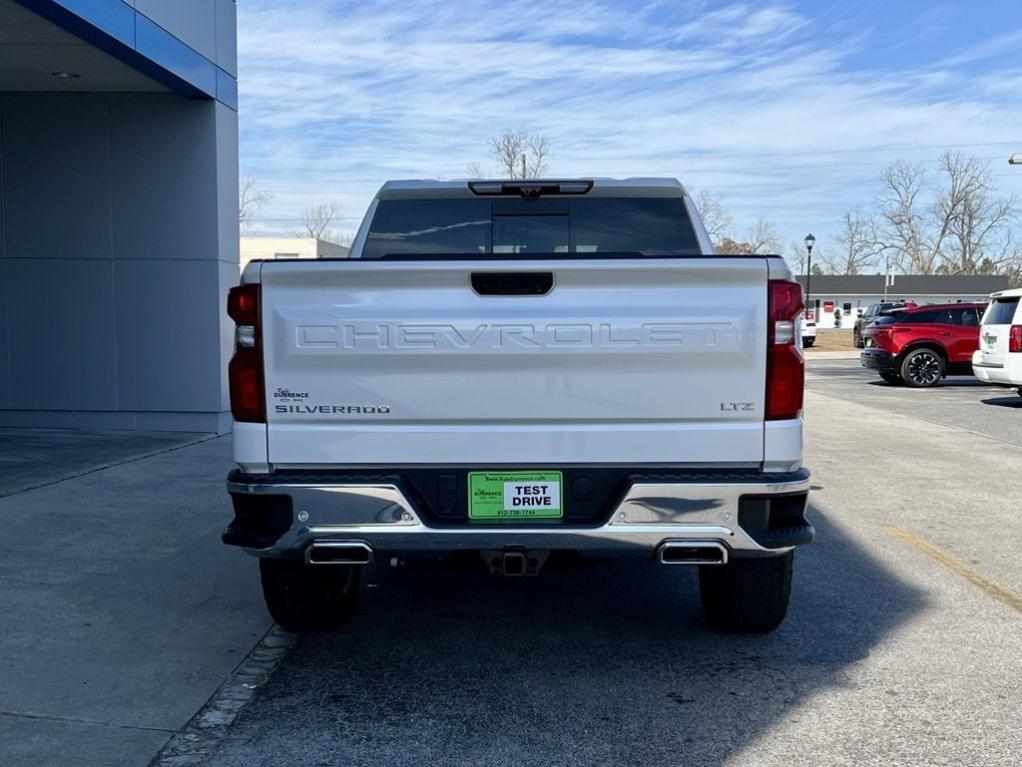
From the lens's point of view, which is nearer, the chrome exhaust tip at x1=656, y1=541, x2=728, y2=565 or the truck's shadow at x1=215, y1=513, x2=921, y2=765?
the truck's shadow at x1=215, y1=513, x2=921, y2=765

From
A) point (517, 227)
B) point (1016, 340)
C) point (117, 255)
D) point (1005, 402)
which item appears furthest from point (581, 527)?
point (1005, 402)

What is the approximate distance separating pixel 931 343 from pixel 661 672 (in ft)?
63.6

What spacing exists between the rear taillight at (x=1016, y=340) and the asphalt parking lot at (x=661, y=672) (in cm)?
1007

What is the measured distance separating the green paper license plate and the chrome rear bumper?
4cm

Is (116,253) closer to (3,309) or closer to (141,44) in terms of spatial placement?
(3,309)

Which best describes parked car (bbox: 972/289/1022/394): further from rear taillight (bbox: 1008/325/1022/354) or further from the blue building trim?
the blue building trim

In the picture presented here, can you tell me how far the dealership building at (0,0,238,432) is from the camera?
42.3ft

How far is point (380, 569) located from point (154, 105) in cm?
859

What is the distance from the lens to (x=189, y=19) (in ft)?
39.1

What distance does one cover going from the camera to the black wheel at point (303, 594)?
4.77 metres

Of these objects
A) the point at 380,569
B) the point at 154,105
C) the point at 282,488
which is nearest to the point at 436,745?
the point at 282,488

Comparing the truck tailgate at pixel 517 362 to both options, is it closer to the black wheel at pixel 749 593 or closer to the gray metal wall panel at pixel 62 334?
the black wheel at pixel 749 593

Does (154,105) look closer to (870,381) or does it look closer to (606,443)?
(606,443)

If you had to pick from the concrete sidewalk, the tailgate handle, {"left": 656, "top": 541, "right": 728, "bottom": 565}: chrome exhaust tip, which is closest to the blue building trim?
the concrete sidewalk
